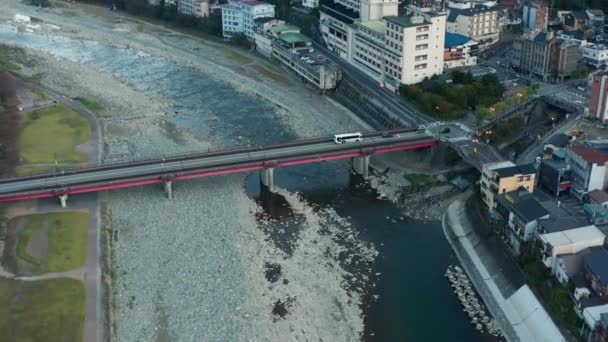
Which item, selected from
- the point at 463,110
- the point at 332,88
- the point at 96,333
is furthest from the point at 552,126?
the point at 96,333

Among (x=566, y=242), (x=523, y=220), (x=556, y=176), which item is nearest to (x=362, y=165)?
(x=556, y=176)

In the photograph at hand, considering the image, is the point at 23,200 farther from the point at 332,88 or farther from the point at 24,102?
the point at 332,88

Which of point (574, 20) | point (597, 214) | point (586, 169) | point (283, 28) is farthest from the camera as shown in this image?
point (283, 28)

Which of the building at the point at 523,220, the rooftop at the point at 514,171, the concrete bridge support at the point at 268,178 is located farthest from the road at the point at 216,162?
the building at the point at 523,220

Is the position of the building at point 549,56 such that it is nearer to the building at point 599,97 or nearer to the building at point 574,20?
the building at point 599,97

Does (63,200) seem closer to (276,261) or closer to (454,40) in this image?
(276,261)

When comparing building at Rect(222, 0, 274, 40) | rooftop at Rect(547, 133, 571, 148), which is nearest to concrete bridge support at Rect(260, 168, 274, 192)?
rooftop at Rect(547, 133, 571, 148)
